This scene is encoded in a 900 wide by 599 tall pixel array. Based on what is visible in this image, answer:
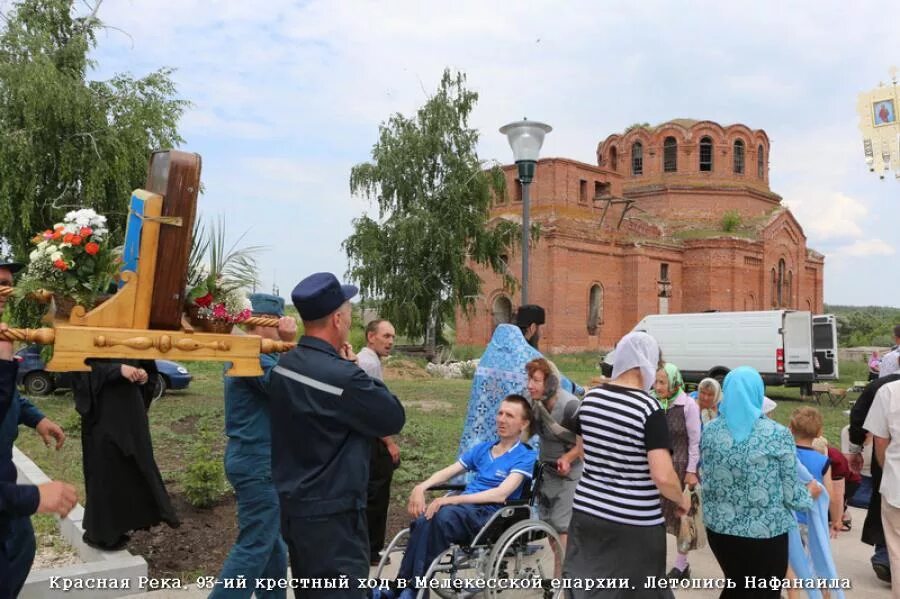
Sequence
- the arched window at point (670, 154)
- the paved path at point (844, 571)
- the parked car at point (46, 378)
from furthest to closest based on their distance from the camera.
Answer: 1. the arched window at point (670, 154)
2. the parked car at point (46, 378)
3. the paved path at point (844, 571)

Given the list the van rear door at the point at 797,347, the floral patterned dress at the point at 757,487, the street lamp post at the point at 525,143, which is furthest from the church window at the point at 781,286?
the floral patterned dress at the point at 757,487

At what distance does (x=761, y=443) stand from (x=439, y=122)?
90.5ft

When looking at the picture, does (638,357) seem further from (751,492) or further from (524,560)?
(524,560)

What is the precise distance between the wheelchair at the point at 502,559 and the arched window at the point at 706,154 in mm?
48438

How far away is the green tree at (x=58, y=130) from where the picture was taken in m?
16.0

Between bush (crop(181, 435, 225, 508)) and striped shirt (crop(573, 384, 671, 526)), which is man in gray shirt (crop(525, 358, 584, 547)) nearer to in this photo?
striped shirt (crop(573, 384, 671, 526))

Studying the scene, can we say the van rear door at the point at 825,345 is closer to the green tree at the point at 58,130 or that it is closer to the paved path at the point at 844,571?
the paved path at the point at 844,571

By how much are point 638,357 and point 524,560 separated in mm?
2153

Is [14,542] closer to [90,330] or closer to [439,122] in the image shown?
[90,330]

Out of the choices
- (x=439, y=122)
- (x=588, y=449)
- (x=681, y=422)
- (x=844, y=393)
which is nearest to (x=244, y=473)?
(x=588, y=449)

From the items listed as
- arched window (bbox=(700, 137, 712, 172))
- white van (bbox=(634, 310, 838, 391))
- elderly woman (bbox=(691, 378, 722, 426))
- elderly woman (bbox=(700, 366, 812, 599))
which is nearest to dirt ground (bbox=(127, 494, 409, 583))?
elderly woman (bbox=(691, 378, 722, 426))

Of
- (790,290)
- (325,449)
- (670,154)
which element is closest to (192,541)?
(325,449)

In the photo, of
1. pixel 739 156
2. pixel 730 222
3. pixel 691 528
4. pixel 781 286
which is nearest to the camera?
pixel 691 528

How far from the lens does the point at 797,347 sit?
851 inches
